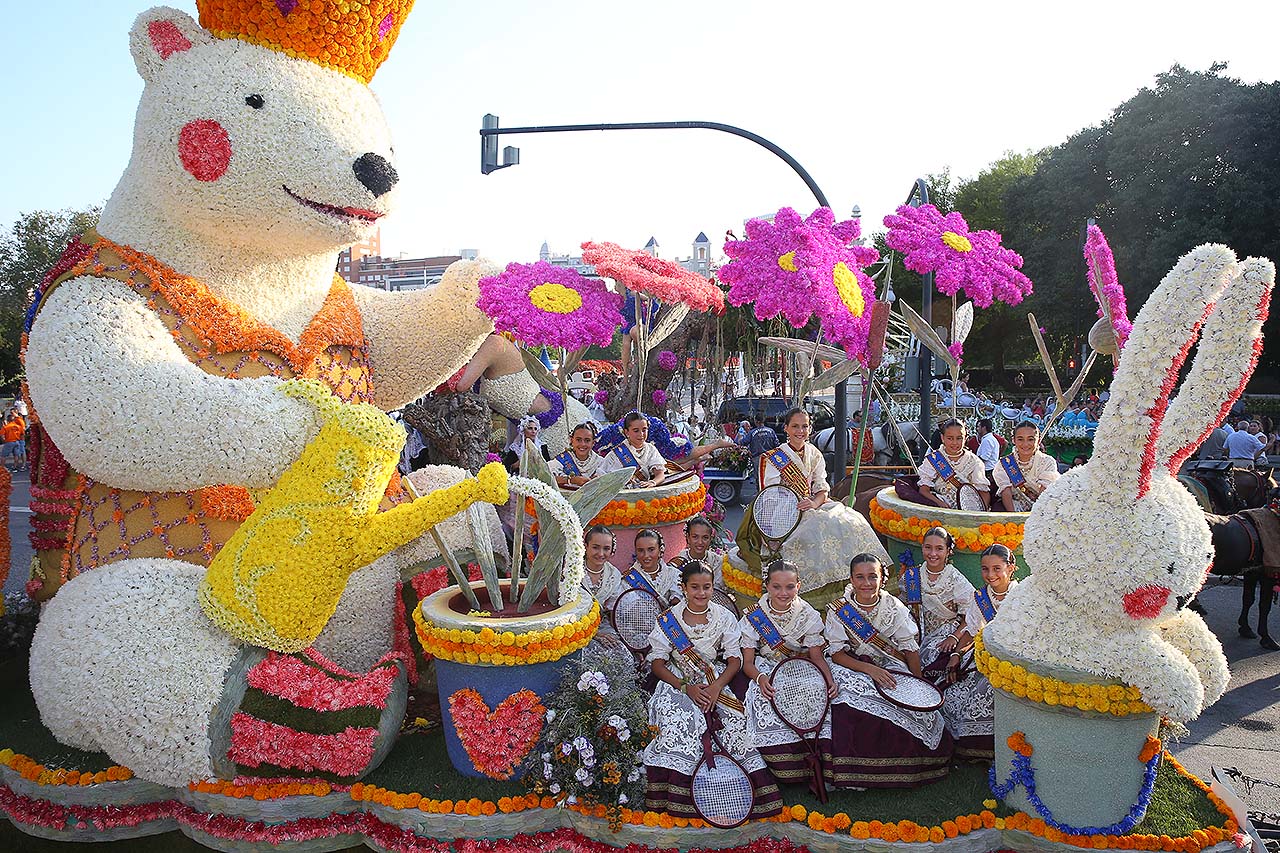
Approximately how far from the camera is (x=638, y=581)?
445 cm

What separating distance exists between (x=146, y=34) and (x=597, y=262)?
2.24m

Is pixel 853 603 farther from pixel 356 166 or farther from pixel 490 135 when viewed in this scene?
pixel 490 135

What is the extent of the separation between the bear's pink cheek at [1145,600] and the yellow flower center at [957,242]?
2.55 m

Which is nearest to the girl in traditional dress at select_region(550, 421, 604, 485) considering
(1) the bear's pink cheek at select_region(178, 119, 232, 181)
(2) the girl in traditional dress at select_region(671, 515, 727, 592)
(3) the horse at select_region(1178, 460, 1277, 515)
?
(2) the girl in traditional dress at select_region(671, 515, 727, 592)

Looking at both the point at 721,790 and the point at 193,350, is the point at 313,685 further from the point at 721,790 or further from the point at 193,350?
the point at 721,790

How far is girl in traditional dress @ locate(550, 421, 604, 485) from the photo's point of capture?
5586 millimetres

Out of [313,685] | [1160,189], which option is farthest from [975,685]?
[1160,189]

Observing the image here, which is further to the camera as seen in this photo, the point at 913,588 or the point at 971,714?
the point at 913,588

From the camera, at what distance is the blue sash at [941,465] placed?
5.22 meters

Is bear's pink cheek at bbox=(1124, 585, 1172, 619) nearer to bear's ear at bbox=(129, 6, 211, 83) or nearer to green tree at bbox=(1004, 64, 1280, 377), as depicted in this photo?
bear's ear at bbox=(129, 6, 211, 83)

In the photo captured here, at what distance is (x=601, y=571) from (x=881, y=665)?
4.53 feet

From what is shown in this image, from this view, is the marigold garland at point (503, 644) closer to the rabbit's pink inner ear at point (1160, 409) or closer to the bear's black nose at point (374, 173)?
the bear's black nose at point (374, 173)

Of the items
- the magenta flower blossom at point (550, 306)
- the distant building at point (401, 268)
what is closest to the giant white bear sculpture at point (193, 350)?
the magenta flower blossom at point (550, 306)

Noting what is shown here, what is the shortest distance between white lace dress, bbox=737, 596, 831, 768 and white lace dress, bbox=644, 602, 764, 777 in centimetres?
5
